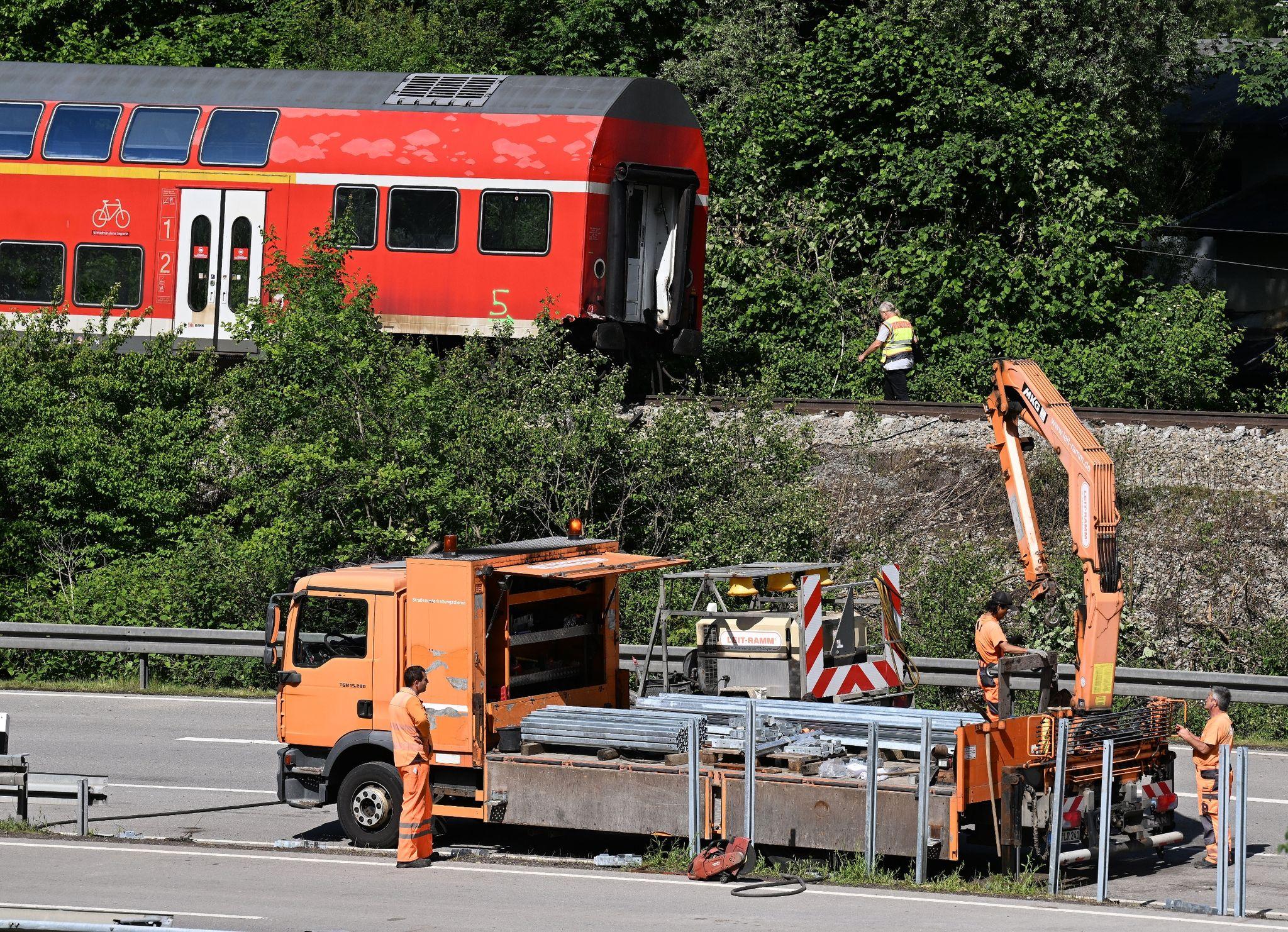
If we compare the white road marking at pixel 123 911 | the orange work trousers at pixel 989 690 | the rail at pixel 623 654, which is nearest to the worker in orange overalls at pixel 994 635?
the orange work trousers at pixel 989 690

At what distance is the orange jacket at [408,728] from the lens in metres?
12.0

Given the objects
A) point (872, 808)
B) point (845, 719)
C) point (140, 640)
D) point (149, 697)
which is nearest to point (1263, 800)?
point (845, 719)

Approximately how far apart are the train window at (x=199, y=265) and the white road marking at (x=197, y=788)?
10042 millimetres

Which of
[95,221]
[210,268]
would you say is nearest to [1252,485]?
[210,268]

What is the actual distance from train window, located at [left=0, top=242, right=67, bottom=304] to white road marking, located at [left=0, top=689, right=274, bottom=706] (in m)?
6.71

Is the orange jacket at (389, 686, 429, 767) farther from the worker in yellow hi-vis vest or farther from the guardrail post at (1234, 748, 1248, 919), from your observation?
the worker in yellow hi-vis vest

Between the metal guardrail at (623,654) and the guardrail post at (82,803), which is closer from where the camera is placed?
the guardrail post at (82,803)

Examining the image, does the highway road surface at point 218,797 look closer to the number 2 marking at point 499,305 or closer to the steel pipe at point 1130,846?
the steel pipe at point 1130,846

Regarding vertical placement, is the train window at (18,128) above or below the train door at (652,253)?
above

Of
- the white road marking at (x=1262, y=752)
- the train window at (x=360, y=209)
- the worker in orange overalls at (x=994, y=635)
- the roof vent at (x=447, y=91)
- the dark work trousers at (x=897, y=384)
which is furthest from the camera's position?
the roof vent at (x=447, y=91)

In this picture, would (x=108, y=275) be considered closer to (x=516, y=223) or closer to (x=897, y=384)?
(x=516, y=223)

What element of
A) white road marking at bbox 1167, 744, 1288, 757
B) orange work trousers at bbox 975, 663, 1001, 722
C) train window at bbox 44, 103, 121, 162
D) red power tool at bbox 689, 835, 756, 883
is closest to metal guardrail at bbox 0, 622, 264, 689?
train window at bbox 44, 103, 121, 162

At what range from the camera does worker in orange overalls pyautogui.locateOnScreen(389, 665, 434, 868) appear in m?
12.0

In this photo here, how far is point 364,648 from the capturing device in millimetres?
12906
